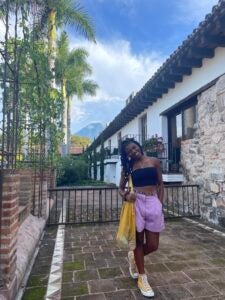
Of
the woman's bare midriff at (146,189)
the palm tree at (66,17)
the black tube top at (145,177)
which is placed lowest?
the woman's bare midriff at (146,189)

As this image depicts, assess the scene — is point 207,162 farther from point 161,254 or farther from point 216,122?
point 161,254

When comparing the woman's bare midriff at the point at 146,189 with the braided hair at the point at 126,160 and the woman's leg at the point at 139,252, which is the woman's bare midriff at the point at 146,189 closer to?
the braided hair at the point at 126,160

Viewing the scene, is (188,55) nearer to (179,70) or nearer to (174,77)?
(179,70)

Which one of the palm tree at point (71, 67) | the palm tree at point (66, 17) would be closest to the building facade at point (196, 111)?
the palm tree at point (66, 17)

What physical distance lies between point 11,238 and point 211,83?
5112 millimetres

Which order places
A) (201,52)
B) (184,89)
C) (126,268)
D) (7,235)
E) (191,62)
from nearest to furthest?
(7,235) < (126,268) < (201,52) < (191,62) < (184,89)

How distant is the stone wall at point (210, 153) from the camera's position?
546 centimetres

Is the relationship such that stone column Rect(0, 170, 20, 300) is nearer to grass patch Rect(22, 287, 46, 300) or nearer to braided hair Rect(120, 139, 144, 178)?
grass patch Rect(22, 287, 46, 300)

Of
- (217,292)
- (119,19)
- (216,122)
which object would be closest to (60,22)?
(119,19)

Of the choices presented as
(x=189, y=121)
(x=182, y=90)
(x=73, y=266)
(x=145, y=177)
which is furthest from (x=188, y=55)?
(x=73, y=266)

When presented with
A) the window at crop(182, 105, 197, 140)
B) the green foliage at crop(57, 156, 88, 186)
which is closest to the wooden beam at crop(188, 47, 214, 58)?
the window at crop(182, 105, 197, 140)

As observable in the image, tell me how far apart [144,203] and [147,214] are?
0.12m

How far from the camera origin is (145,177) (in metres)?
2.92

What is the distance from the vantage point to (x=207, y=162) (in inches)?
239
